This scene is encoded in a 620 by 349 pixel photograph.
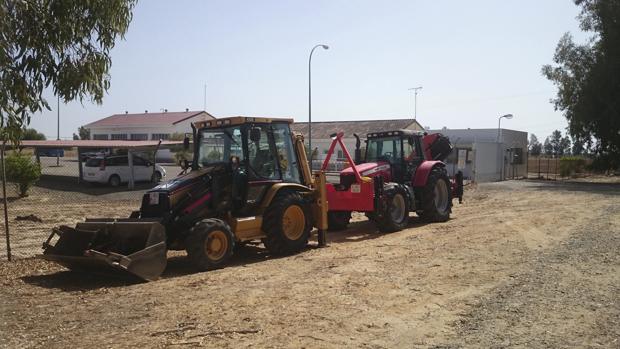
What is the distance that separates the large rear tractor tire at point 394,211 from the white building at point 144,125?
4977 centimetres

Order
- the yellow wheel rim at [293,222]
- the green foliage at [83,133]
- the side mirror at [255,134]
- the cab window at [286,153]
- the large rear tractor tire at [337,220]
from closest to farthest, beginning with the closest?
1. the side mirror at [255,134]
2. the yellow wheel rim at [293,222]
3. the cab window at [286,153]
4. the large rear tractor tire at [337,220]
5. the green foliage at [83,133]

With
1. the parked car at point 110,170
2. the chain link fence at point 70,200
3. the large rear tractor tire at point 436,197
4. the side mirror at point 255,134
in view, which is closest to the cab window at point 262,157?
the side mirror at point 255,134

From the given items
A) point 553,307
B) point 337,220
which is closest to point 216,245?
point 553,307

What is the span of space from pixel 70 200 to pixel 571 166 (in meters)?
35.7

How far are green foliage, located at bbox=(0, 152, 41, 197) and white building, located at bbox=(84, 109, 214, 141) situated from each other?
39.9m

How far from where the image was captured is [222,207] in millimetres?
A: 9516

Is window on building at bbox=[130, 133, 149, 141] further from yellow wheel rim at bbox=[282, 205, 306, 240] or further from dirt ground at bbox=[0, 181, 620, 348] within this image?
yellow wheel rim at bbox=[282, 205, 306, 240]

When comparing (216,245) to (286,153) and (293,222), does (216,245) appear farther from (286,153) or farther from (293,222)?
(286,153)

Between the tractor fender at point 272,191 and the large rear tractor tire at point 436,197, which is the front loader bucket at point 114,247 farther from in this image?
the large rear tractor tire at point 436,197

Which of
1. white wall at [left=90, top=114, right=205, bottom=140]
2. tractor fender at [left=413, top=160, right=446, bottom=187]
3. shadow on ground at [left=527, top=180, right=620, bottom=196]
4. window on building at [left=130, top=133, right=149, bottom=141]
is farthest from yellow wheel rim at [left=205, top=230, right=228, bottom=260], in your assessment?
window on building at [left=130, top=133, right=149, bottom=141]

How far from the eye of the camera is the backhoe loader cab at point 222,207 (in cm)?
837

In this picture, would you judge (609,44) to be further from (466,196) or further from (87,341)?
(87,341)

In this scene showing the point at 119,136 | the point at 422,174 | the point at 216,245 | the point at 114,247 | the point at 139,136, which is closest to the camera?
the point at 114,247

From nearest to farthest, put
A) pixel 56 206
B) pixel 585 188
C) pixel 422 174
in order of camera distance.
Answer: pixel 422 174 → pixel 56 206 → pixel 585 188
